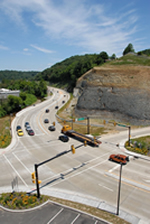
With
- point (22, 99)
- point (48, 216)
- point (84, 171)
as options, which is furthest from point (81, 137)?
point (22, 99)

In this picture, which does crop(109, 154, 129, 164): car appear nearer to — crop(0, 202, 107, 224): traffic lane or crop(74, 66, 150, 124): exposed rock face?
crop(0, 202, 107, 224): traffic lane

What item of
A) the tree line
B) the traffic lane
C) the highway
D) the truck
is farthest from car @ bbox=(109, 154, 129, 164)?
the tree line

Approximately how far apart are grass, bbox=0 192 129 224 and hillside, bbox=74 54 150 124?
134 feet

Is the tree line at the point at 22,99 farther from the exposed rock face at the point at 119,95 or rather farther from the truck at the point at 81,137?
the truck at the point at 81,137

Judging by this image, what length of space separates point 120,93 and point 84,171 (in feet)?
142

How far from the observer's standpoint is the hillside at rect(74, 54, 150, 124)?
2246 inches

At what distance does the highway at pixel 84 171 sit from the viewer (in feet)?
67.8

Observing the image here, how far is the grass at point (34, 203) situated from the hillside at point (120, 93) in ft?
134

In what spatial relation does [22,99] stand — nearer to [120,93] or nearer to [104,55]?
[104,55]

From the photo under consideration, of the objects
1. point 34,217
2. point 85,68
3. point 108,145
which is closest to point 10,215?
point 34,217

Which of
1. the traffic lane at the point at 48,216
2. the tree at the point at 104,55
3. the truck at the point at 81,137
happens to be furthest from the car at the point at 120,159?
the tree at the point at 104,55

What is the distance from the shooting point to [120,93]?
210 ft

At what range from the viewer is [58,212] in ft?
57.3

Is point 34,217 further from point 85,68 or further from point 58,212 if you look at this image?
point 85,68
